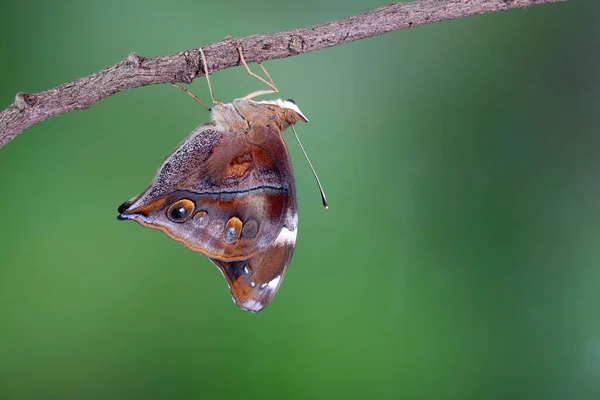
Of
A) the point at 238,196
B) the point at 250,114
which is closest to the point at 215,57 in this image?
the point at 250,114

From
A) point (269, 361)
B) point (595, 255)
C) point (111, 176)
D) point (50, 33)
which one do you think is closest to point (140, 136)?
point (111, 176)

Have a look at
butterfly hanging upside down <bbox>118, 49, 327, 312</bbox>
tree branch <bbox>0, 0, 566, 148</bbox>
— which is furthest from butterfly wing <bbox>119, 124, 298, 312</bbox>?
tree branch <bbox>0, 0, 566, 148</bbox>

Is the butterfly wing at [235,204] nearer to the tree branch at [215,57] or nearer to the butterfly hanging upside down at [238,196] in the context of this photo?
the butterfly hanging upside down at [238,196]

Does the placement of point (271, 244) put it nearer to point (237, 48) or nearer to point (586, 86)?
point (237, 48)

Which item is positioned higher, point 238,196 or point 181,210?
point 238,196

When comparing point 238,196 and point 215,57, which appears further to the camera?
point 238,196

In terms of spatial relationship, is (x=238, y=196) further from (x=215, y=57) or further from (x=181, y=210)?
(x=215, y=57)
